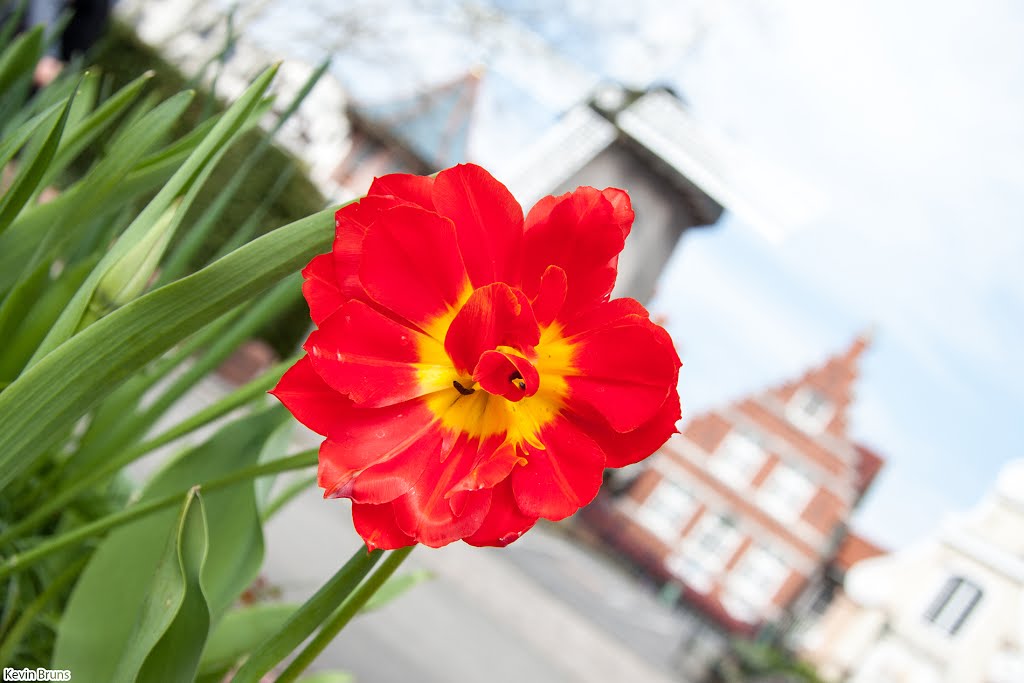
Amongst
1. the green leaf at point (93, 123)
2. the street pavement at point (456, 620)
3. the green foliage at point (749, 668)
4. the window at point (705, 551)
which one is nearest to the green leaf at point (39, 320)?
the green leaf at point (93, 123)

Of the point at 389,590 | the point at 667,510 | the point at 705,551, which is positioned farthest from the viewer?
the point at 667,510

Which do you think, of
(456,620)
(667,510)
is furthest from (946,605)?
(456,620)

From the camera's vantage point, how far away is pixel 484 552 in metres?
10.2

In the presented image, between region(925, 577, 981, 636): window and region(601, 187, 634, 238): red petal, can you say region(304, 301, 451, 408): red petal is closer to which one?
region(601, 187, 634, 238): red petal

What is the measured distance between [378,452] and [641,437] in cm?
16

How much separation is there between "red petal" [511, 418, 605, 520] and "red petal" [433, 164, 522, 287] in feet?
0.36

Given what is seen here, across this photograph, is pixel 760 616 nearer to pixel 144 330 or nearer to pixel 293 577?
pixel 293 577

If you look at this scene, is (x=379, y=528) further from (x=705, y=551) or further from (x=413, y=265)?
(x=705, y=551)

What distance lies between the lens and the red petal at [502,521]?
0.49 m

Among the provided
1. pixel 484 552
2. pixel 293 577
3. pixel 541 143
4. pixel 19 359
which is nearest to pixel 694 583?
pixel 484 552

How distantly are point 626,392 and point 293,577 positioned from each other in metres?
4.46

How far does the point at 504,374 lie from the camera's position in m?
0.49

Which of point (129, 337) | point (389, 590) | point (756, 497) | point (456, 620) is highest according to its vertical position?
point (756, 497)

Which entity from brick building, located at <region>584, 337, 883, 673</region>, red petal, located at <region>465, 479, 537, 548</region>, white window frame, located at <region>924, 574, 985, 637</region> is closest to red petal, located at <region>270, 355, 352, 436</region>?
red petal, located at <region>465, 479, 537, 548</region>
